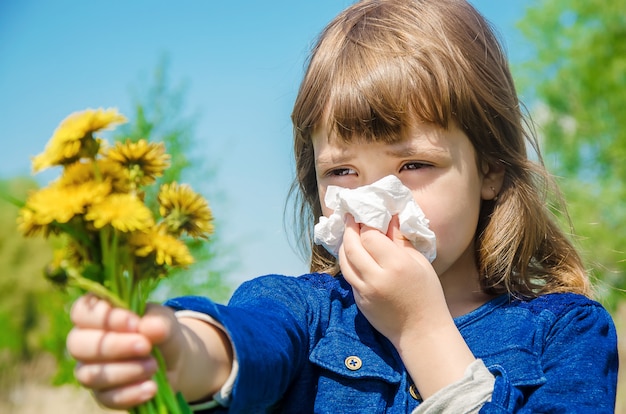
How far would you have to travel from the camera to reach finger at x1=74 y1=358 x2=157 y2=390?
1009 millimetres

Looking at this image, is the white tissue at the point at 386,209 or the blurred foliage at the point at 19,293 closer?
the white tissue at the point at 386,209

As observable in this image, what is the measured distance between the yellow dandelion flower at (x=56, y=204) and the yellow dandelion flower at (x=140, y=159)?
6 centimetres

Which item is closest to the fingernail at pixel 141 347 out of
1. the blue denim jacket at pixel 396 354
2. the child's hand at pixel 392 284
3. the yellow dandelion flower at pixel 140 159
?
the yellow dandelion flower at pixel 140 159

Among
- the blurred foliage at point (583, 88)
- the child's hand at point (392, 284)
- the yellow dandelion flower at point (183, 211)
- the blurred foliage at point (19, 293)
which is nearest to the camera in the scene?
the yellow dandelion flower at point (183, 211)

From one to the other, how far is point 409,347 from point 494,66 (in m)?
1.06

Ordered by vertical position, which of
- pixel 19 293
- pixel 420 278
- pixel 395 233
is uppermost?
pixel 395 233

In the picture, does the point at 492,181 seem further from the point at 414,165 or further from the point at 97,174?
the point at 97,174

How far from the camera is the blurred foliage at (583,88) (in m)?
10.8

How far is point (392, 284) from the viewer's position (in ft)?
5.83

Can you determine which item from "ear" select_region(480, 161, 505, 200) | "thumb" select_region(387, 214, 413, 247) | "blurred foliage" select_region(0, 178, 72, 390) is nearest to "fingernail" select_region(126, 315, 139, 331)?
"thumb" select_region(387, 214, 413, 247)

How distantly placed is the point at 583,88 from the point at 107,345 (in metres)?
11.4

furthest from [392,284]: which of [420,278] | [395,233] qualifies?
[395,233]

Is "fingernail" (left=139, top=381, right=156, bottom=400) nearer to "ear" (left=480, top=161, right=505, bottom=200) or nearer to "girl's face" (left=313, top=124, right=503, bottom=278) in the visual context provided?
"girl's face" (left=313, top=124, right=503, bottom=278)

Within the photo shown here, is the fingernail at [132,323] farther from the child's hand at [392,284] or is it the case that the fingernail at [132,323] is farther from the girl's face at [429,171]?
the girl's face at [429,171]
